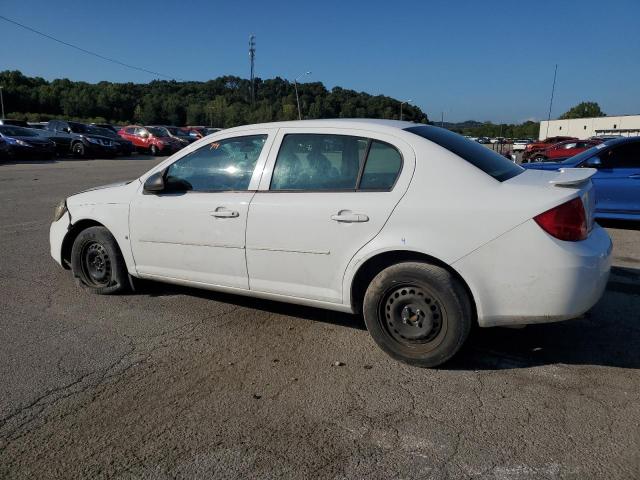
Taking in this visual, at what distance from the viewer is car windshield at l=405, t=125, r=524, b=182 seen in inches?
135

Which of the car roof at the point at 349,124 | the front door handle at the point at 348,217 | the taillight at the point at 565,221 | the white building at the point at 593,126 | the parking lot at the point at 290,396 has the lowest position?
the parking lot at the point at 290,396

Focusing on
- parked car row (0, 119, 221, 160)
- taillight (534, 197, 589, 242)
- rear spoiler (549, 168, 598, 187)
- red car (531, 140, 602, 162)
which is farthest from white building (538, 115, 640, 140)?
Answer: taillight (534, 197, 589, 242)

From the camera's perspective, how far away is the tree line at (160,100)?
66625 mm

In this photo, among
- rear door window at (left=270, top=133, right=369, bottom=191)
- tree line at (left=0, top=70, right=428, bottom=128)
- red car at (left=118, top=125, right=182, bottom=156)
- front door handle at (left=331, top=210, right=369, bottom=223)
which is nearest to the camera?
front door handle at (left=331, top=210, right=369, bottom=223)

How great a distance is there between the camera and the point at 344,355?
3.60 metres

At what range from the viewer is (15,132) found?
2275 centimetres

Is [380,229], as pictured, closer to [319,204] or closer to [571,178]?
[319,204]

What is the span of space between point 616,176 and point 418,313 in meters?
6.58

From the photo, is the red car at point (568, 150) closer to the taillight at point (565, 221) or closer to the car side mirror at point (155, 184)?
the taillight at point (565, 221)

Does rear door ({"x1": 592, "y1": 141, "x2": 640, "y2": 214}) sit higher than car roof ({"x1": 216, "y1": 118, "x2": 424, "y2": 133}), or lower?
lower

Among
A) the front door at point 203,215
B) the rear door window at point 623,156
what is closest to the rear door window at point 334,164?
the front door at point 203,215

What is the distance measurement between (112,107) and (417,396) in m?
91.9

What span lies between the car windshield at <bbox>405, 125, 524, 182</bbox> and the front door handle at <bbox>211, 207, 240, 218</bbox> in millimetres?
1435

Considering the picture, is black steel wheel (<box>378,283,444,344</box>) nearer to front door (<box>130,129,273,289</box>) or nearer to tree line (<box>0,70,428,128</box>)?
front door (<box>130,129,273,289</box>)
